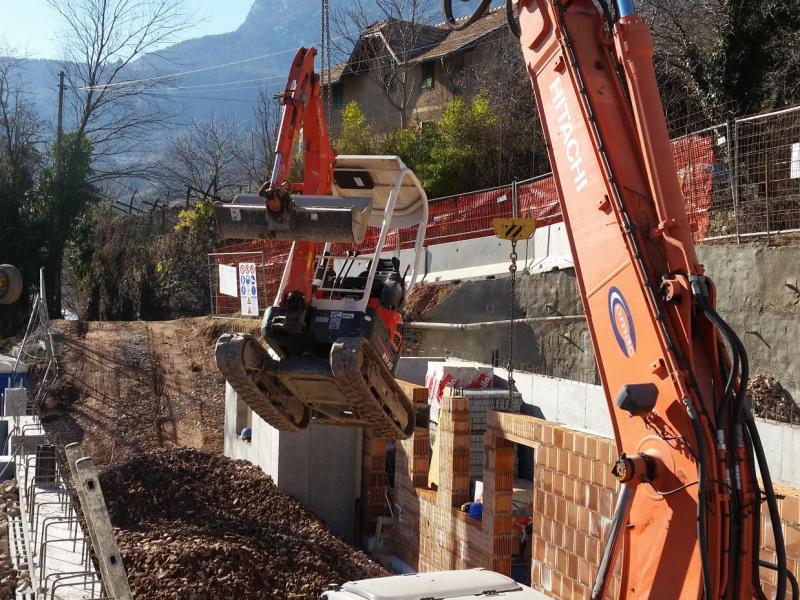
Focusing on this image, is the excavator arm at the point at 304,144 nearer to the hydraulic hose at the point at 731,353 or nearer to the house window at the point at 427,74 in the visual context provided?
the hydraulic hose at the point at 731,353

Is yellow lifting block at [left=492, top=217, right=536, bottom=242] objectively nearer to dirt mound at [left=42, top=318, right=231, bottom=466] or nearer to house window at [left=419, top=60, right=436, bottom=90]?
dirt mound at [left=42, top=318, right=231, bottom=466]

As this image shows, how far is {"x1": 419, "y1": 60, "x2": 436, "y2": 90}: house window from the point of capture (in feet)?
110

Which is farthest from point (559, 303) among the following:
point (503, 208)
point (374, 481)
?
point (374, 481)

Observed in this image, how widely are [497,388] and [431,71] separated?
68.2ft

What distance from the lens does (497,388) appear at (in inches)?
591

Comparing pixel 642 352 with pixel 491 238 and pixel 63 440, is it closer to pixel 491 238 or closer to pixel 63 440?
pixel 491 238

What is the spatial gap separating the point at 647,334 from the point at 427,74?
2993 cm

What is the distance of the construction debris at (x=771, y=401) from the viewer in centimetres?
1181

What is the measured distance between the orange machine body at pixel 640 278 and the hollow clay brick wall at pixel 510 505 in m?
1.50

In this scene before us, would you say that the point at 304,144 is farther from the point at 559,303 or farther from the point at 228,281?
the point at 228,281

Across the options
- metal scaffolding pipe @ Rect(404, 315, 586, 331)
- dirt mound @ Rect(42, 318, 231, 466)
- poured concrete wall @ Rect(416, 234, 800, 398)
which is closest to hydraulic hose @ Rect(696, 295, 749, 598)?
poured concrete wall @ Rect(416, 234, 800, 398)

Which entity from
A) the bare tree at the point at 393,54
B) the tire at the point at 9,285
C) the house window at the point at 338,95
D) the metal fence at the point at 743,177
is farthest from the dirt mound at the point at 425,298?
the house window at the point at 338,95

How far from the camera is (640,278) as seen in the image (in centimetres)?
497

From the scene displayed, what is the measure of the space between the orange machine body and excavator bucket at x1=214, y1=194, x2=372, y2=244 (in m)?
1.63
